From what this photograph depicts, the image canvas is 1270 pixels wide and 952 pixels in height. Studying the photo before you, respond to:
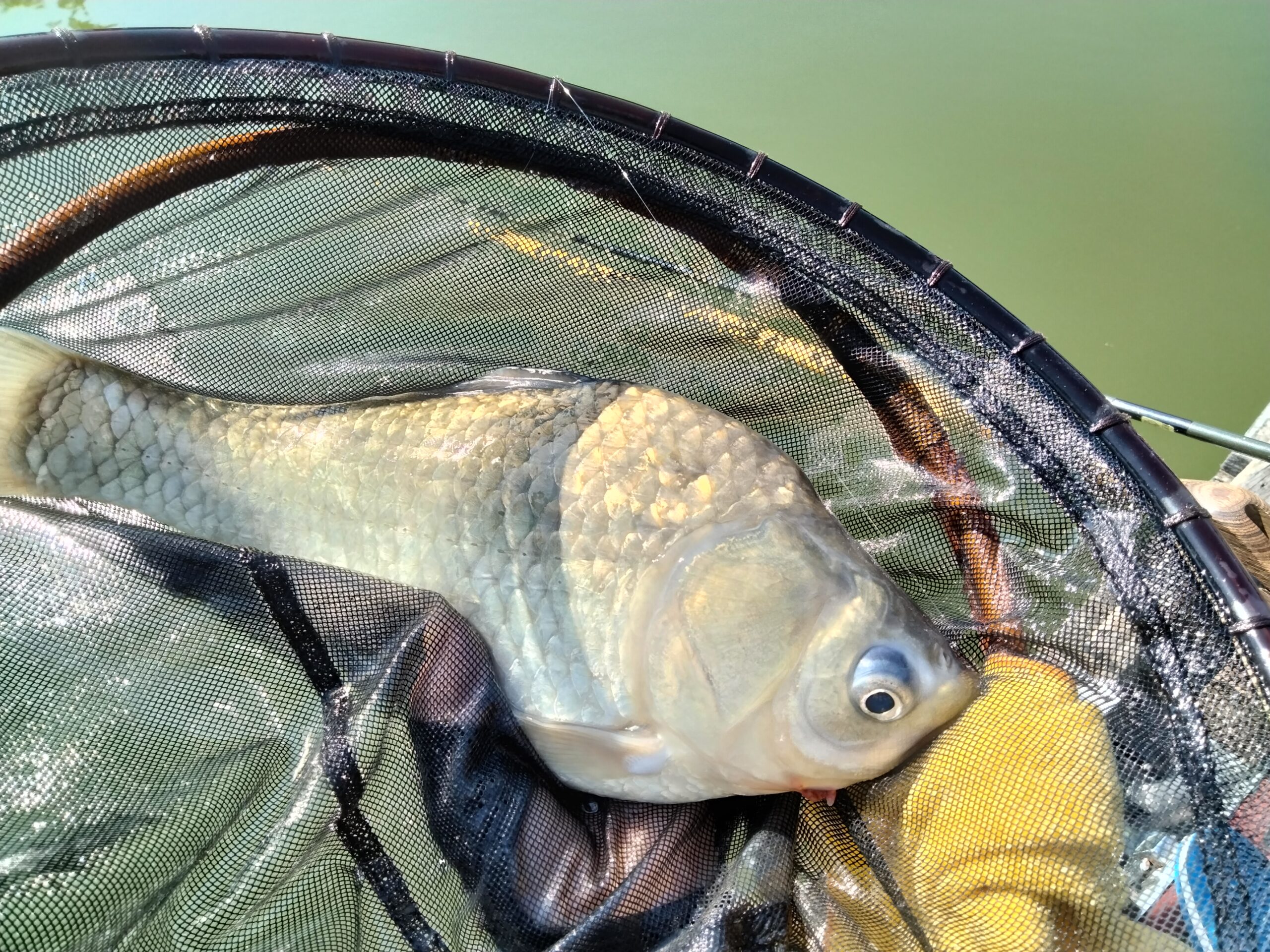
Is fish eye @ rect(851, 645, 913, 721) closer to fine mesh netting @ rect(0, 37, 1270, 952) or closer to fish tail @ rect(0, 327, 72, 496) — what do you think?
fine mesh netting @ rect(0, 37, 1270, 952)

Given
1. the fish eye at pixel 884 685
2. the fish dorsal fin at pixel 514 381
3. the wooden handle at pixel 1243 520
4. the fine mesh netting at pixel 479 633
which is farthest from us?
the wooden handle at pixel 1243 520

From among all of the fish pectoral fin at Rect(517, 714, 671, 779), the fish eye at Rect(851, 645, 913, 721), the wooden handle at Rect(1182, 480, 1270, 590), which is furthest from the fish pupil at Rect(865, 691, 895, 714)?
the wooden handle at Rect(1182, 480, 1270, 590)

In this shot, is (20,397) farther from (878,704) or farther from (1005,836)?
(1005,836)

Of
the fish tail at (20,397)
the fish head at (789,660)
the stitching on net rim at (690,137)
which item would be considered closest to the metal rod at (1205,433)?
the stitching on net rim at (690,137)

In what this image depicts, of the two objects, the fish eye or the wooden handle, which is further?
the wooden handle

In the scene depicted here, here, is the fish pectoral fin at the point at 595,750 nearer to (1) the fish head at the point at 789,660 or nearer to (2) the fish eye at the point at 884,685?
(1) the fish head at the point at 789,660

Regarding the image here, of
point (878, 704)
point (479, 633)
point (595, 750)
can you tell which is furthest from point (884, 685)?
point (479, 633)

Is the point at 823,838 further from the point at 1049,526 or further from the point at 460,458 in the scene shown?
the point at 460,458
